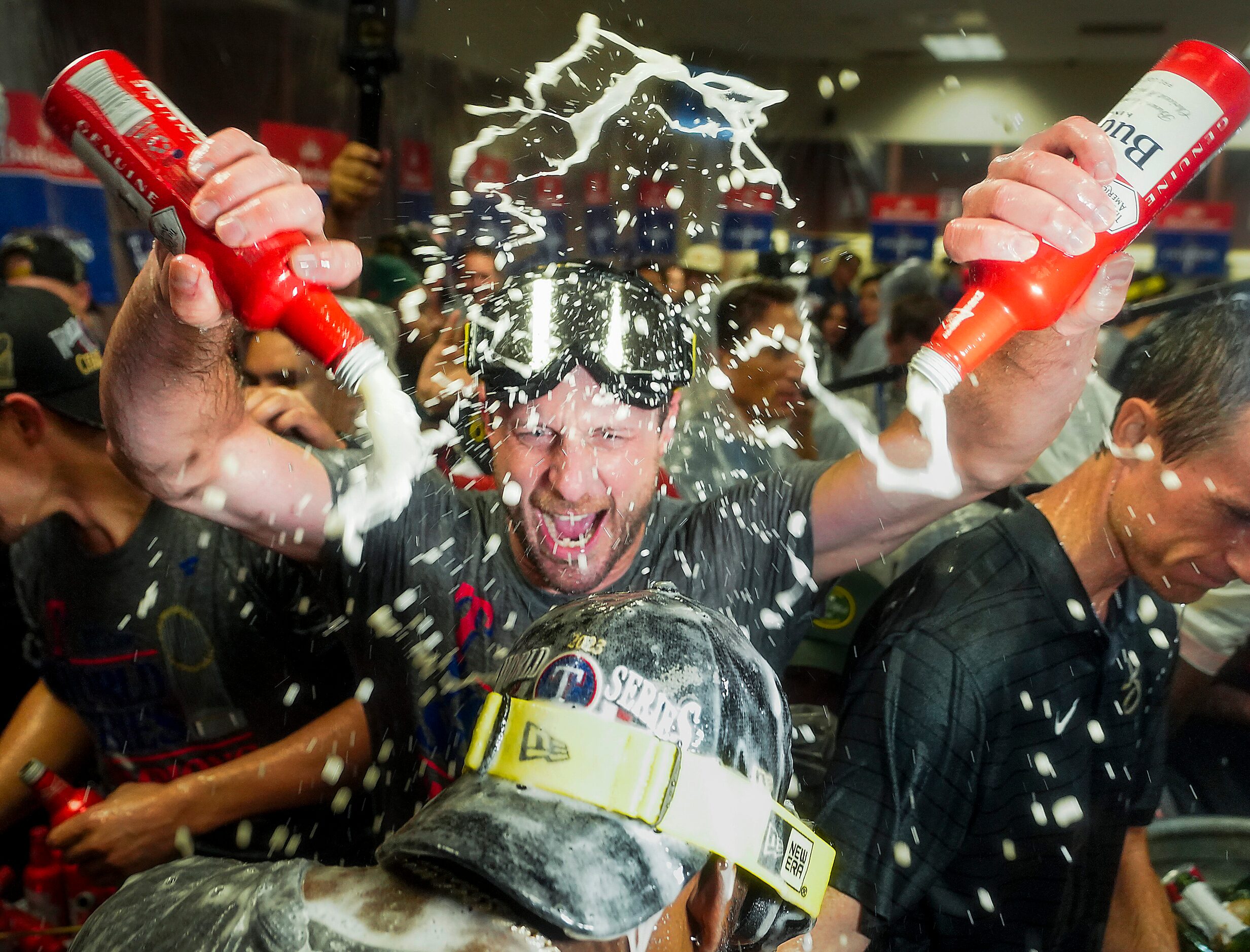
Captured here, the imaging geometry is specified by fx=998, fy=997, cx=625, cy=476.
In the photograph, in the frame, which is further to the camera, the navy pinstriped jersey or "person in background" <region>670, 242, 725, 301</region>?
"person in background" <region>670, 242, 725, 301</region>

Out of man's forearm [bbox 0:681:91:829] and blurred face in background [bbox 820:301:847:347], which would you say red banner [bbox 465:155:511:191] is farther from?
man's forearm [bbox 0:681:91:829]

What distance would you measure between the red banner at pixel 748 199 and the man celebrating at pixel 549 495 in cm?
577

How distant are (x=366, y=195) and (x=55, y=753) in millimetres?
1781

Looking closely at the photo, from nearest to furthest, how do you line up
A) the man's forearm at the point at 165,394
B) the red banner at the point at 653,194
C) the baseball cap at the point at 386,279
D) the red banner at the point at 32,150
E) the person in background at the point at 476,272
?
the man's forearm at the point at 165,394 → the person in background at the point at 476,272 → the baseball cap at the point at 386,279 → the red banner at the point at 653,194 → the red banner at the point at 32,150

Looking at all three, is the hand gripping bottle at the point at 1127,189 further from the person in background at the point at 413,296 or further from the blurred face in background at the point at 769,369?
the blurred face in background at the point at 769,369

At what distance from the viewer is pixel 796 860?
94cm

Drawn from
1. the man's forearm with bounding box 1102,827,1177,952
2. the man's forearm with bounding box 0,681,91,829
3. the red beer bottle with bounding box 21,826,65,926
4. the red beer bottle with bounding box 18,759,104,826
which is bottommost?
the red beer bottle with bounding box 21,826,65,926

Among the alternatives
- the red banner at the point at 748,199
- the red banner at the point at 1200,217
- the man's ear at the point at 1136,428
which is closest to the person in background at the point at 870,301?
the red banner at the point at 748,199

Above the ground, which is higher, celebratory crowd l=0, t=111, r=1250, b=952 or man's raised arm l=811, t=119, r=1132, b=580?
man's raised arm l=811, t=119, r=1132, b=580

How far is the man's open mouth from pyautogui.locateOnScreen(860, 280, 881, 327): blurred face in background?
580cm

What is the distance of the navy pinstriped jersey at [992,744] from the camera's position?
4.78ft

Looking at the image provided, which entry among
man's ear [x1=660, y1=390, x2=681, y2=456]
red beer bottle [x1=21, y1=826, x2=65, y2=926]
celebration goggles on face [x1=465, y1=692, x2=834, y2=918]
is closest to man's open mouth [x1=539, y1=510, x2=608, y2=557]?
man's ear [x1=660, y1=390, x2=681, y2=456]

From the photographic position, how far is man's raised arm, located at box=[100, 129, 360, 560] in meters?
1.15

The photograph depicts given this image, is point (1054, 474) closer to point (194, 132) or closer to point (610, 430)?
point (610, 430)
